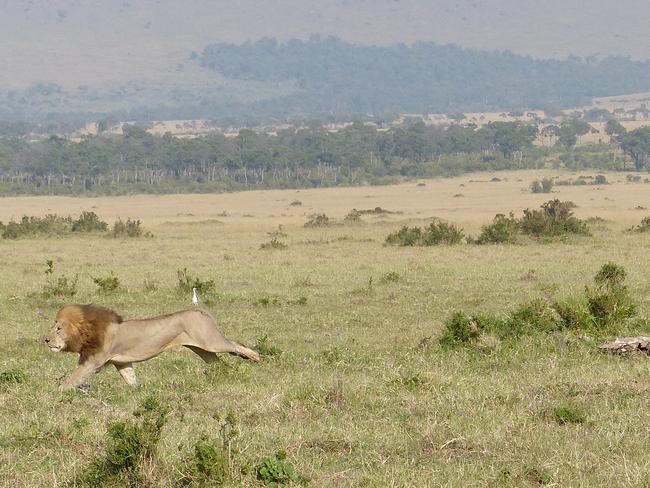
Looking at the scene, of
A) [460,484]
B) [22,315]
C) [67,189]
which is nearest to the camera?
[460,484]

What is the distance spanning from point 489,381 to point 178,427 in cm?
280

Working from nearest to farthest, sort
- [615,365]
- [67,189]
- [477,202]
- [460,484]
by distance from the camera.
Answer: [460,484], [615,365], [477,202], [67,189]

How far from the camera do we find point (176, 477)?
6.00 meters

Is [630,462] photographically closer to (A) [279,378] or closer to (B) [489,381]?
(B) [489,381]

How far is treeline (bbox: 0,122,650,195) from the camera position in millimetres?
84438

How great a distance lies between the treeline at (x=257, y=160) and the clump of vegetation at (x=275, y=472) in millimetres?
72650

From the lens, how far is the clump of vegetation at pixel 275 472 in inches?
233

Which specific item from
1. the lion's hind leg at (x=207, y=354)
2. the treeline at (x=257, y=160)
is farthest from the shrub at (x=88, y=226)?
the treeline at (x=257, y=160)

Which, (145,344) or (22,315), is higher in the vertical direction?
(145,344)

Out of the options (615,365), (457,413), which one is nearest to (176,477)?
(457,413)

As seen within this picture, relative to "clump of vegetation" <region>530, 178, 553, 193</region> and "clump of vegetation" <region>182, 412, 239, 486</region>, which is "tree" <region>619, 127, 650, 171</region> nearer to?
"clump of vegetation" <region>530, 178, 553, 193</region>

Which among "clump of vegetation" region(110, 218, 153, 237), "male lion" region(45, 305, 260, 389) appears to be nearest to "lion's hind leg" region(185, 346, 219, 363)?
"male lion" region(45, 305, 260, 389)

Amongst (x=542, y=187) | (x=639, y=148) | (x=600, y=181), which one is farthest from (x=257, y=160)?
(x=542, y=187)

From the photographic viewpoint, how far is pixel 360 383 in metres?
8.78
